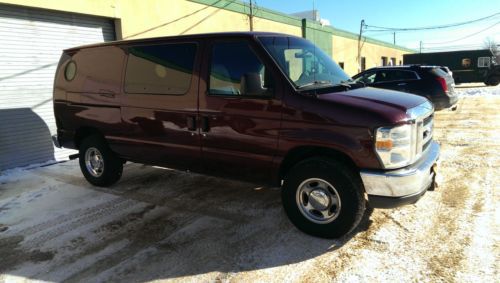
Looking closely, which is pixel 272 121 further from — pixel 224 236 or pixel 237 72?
pixel 224 236

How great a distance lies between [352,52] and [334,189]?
3046 cm

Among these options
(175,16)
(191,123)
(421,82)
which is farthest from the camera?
(175,16)

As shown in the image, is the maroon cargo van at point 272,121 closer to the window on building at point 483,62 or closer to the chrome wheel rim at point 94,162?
the chrome wheel rim at point 94,162

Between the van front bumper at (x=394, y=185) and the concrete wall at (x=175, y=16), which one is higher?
the concrete wall at (x=175, y=16)

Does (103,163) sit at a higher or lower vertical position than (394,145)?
lower

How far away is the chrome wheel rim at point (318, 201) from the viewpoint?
13.2 feet

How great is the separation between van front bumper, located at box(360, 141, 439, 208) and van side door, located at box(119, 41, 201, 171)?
6.77ft

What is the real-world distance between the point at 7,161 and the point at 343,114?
7367 mm

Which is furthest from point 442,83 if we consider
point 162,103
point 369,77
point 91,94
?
point 91,94

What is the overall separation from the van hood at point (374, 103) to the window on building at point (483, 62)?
29.4 m

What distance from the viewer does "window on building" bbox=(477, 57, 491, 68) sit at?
95.2ft

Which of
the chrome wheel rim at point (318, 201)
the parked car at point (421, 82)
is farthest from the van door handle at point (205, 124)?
the parked car at point (421, 82)

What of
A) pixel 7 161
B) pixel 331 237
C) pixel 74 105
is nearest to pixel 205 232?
pixel 331 237

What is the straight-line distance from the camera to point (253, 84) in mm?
4117
